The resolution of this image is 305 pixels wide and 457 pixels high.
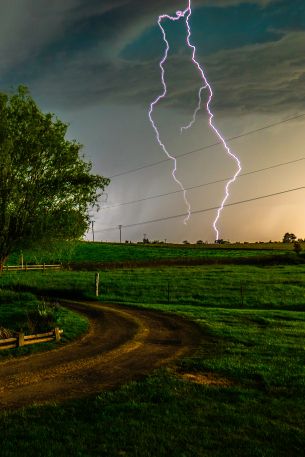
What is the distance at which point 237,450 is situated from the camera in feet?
32.0

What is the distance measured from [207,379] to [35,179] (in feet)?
72.7

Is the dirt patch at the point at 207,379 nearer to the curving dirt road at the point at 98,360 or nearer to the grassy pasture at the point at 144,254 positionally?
the curving dirt road at the point at 98,360

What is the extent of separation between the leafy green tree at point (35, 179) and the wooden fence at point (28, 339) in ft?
35.7

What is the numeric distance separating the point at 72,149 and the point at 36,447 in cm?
2694

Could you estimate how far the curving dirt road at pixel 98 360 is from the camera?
1415 cm

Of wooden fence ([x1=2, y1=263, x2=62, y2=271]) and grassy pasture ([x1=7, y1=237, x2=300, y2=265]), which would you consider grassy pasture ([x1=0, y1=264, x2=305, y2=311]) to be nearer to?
wooden fence ([x1=2, y1=263, x2=62, y2=271])

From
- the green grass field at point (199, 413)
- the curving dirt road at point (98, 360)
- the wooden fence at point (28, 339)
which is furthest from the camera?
the wooden fence at point (28, 339)

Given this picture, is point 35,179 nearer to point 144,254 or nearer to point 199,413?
point 199,413

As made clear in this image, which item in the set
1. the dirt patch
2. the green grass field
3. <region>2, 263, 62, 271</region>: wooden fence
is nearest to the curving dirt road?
the green grass field

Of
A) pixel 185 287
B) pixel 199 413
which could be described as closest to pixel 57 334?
pixel 199 413

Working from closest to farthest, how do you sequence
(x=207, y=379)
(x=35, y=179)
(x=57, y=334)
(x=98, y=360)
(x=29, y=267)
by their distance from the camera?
(x=207, y=379)
(x=98, y=360)
(x=57, y=334)
(x=35, y=179)
(x=29, y=267)

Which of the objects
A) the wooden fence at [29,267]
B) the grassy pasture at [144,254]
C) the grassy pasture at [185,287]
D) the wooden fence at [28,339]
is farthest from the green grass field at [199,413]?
the grassy pasture at [144,254]

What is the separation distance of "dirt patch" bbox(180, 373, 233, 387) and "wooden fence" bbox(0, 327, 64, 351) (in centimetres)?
899

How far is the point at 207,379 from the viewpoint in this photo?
51.1 ft
